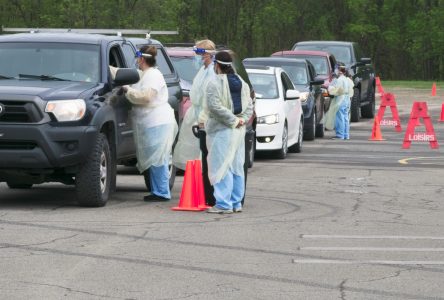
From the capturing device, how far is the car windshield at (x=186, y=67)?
64.7ft

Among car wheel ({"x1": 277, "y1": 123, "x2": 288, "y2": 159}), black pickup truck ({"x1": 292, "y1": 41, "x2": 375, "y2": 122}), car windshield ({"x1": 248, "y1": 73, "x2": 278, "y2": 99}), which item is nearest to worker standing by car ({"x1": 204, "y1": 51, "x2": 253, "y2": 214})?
car wheel ({"x1": 277, "y1": 123, "x2": 288, "y2": 159})

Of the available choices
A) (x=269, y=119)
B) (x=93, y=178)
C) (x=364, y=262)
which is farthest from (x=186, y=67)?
(x=364, y=262)

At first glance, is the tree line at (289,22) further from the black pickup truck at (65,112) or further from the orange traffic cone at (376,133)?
the black pickup truck at (65,112)

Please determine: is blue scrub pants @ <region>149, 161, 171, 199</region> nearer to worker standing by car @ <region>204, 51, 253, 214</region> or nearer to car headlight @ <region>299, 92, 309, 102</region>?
worker standing by car @ <region>204, 51, 253, 214</region>

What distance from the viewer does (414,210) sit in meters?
13.8

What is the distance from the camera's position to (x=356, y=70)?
32.2 meters

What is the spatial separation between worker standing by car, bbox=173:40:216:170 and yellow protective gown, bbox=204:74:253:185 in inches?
19.3

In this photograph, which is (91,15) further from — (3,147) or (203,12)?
(3,147)

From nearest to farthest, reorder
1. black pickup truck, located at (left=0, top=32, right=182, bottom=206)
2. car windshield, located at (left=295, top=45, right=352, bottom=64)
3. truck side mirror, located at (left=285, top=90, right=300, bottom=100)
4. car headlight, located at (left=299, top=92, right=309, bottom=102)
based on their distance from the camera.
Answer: black pickup truck, located at (left=0, top=32, right=182, bottom=206)
truck side mirror, located at (left=285, top=90, right=300, bottom=100)
car headlight, located at (left=299, top=92, right=309, bottom=102)
car windshield, located at (left=295, top=45, right=352, bottom=64)

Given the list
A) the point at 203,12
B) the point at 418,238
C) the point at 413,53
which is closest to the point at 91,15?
the point at 203,12

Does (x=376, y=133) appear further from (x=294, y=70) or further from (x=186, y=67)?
(x=186, y=67)

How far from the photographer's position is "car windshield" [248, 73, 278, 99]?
70.5ft

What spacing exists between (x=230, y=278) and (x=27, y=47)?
20.4ft

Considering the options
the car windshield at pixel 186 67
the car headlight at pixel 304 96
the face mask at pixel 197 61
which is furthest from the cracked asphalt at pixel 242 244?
the car headlight at pixel 304 96
